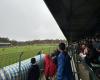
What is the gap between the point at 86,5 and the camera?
401 inches

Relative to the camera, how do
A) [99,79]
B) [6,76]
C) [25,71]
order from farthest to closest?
[25,71]
[6,76]
[99,79]

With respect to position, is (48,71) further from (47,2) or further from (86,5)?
(47,2)

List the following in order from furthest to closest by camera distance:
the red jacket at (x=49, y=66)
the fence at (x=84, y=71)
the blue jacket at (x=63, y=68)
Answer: the red jacket at (x=49, y=66) → the blue jacket at (x=63, y=68) → the fence at (x=84, y=71)

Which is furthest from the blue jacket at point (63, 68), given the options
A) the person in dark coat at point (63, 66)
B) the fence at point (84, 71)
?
the fence at point (84, 71)

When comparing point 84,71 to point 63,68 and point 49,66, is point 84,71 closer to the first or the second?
point 49,66

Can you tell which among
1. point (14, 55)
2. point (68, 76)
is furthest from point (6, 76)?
point (68, 76)

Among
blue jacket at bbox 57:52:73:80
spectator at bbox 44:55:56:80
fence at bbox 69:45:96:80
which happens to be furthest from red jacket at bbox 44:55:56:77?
blue jacket at bbox 57:52:73:80

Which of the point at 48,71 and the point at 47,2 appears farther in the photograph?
the point at 48,71

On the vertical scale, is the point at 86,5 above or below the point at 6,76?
above

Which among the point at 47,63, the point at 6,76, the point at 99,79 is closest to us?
the point at 99,79

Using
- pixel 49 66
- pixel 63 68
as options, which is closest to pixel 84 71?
pixel 49 66

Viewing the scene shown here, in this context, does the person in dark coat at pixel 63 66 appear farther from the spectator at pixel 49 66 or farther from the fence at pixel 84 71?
the spectator at pixel 49 66

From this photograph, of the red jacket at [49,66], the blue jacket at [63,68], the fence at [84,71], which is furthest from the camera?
the red jacket at [49,66]

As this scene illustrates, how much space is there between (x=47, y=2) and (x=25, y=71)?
4465 mm
